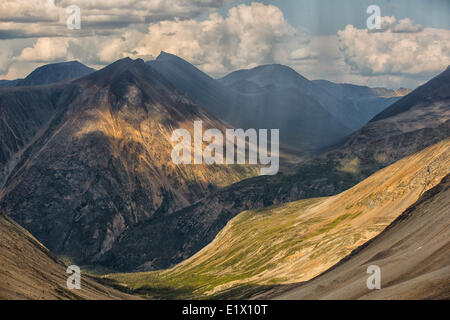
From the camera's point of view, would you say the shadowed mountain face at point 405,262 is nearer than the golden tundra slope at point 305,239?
Yes

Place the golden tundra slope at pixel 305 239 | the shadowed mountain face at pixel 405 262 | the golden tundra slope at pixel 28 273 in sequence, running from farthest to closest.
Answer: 1. the golden tundra slope at pixel 305 239
2. the golden tundra slope at pixel 28 273
3. the shadowed mountain face at pixel 405 262

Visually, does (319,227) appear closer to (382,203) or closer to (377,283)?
(382,203)

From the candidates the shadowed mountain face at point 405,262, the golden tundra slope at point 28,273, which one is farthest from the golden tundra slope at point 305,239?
the golden tundra slope at point 28,273

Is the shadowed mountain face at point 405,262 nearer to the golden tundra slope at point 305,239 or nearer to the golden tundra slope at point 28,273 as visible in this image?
the golden tundra slope at point 305,239

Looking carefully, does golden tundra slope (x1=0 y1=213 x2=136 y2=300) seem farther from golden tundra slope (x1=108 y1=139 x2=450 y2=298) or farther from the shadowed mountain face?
golden tundra slope (x1=108 y1=139 x2=450 y2=298)

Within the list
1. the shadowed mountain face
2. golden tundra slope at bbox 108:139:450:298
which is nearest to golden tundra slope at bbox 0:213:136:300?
the shadowed mountain face
